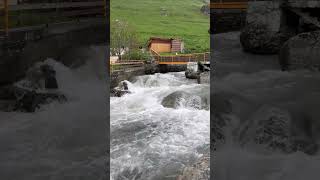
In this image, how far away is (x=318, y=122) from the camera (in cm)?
371

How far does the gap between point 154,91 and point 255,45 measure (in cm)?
436

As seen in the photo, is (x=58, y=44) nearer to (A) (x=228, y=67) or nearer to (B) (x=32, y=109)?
(B) (x=32, y=109)

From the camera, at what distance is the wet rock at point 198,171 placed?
4000mm

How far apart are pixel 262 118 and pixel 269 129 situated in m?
0.12

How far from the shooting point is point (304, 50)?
3.64 m

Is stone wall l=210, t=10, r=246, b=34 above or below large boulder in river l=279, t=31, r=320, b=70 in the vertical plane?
above

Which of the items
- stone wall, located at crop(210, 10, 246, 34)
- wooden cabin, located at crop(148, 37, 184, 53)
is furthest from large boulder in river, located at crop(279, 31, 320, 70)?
wooden cabin, located at crop(148, 37, 184, 53)

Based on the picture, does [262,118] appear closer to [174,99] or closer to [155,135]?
[155,135]

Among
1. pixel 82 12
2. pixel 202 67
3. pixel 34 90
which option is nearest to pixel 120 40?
pixel 202 67

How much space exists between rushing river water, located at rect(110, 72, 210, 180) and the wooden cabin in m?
4.99

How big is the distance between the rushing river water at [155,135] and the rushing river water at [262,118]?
671mm

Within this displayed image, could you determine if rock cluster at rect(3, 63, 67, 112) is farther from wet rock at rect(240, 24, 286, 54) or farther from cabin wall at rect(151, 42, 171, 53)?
cabin wall at rect(151, 42, 171, 53)

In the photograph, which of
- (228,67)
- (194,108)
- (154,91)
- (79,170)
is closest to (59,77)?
(79,170)

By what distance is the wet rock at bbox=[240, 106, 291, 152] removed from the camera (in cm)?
371
